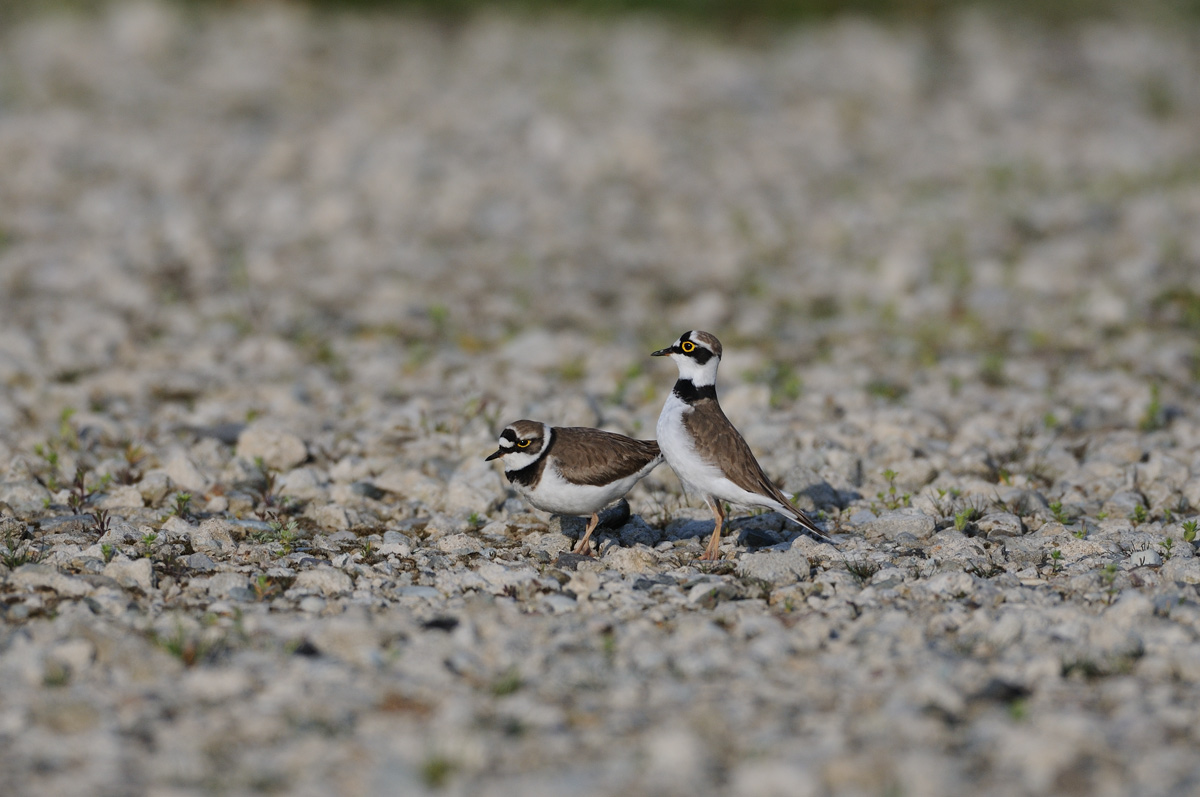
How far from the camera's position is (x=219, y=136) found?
15.0m

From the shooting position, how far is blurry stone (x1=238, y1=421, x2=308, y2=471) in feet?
26.6

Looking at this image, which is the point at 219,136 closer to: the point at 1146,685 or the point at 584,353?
the point at 584,353

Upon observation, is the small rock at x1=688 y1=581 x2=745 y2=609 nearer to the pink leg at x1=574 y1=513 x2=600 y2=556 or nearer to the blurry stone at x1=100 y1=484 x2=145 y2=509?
the pink leg at x1=574 y1=513 x2=600 y2=556

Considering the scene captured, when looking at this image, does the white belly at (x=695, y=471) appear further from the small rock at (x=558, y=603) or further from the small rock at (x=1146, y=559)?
the small rock at (x=1146, y=559)

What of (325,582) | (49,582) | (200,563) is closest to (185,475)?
(200,563)

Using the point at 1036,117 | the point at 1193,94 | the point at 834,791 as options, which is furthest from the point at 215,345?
the point at 1193,94

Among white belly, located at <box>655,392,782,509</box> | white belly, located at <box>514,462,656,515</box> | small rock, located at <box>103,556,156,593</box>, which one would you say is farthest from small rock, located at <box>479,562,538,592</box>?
small rock, located at <box>103,556,156,593</box>

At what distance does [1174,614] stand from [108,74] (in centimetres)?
1596

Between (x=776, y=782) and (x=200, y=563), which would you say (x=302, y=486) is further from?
(x=776, y=782)

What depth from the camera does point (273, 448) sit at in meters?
8.13

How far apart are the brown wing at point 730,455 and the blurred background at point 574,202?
2.61 meters

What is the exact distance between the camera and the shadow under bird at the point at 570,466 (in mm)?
6703

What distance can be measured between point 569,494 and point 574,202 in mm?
7829

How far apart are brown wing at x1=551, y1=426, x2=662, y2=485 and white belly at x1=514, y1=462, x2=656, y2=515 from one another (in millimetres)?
42
